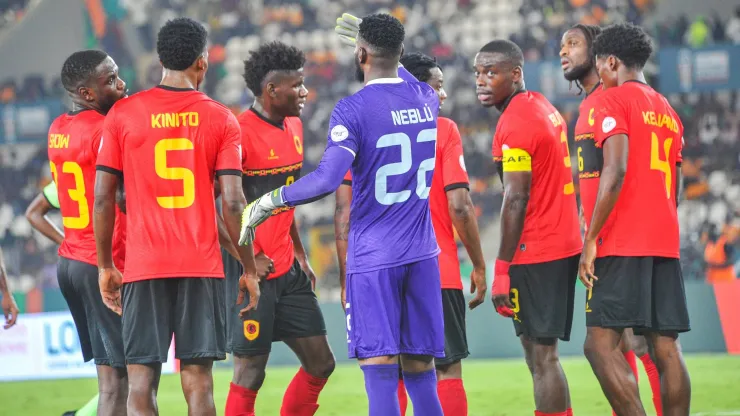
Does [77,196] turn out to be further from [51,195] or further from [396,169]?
[396,169]

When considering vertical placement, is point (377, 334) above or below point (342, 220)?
below

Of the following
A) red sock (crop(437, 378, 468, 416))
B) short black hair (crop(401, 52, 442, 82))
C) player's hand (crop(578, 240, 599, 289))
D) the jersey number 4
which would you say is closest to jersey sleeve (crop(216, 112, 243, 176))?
the jersey number 4

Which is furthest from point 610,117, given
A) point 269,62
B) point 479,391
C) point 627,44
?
point 479,391

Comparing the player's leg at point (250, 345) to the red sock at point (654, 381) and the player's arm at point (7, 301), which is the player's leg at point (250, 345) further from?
the red sock at point (654, 381)

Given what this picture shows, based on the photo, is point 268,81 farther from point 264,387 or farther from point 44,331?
point 44,331

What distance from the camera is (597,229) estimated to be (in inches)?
228

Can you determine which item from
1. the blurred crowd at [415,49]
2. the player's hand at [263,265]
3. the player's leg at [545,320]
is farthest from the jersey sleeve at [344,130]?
the blurred crowd at [415,49]

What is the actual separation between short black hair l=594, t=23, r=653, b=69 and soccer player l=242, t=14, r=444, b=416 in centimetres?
148

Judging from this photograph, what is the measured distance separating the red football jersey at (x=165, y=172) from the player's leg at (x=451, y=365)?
65.7 inches

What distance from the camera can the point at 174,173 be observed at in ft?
17.1

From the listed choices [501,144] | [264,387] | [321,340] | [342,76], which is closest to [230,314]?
[321,340]

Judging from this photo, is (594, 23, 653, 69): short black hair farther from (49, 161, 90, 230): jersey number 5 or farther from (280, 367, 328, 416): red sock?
(49, 161, 90, 230): jersey number 5

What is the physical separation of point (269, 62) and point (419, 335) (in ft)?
7.57

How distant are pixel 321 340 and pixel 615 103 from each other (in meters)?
2.41
